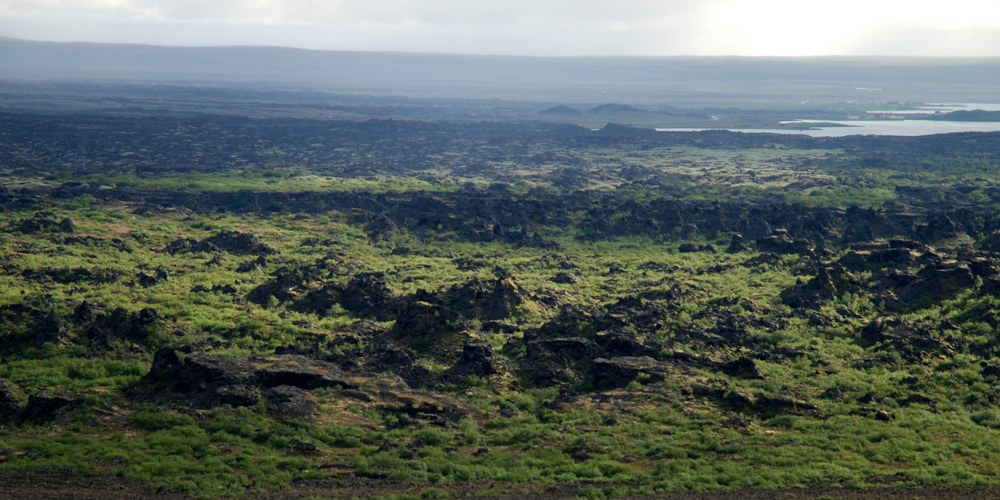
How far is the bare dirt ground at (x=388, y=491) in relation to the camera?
1814 cm

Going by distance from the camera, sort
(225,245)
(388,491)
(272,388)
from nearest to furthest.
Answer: (388,491) → (272,388) → (225,245)

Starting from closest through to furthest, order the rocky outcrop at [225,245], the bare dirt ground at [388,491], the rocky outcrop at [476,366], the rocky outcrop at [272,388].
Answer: the bare dirt ground at [388,491] < the rocky outcrop at [272,388] < the rocky outcrop at [476,366] < the rocky outcrop at [225,245]

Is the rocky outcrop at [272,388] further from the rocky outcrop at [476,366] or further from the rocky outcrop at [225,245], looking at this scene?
the rocky outcrop at [225,245]

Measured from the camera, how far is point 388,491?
18.9 m

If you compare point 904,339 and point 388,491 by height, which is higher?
point 904,339

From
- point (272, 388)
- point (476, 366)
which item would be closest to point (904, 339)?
point (476, 366)

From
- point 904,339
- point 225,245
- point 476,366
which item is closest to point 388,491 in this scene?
point 476,366

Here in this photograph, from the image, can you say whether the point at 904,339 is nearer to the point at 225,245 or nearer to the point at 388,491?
the point at 388,491

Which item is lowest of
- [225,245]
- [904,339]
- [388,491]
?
Result: [388,491]

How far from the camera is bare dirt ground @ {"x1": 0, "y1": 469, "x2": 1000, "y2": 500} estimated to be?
1814 centimetres

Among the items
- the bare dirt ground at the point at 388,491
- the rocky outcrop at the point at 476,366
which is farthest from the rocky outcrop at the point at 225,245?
the bare dirt ground at the point at 388,491

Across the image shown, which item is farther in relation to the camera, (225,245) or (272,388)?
(225,245)

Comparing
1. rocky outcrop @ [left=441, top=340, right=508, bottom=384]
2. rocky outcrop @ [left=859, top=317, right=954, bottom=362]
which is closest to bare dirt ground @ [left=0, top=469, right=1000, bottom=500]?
rocky outcrop @ [left=441, top=340, right=508, bottom=384]

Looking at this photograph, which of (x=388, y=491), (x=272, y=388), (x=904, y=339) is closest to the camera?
(x=388, y=491)
